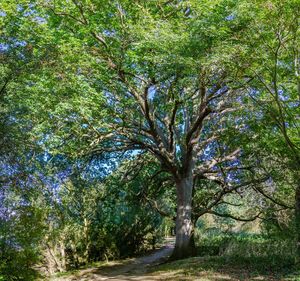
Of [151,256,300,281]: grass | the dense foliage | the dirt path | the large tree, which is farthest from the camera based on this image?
the dirt path

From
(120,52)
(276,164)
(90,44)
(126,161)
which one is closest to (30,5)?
(90,44)

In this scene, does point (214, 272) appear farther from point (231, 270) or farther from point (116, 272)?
point (116, 272)

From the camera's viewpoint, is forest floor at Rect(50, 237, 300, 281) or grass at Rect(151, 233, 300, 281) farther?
grass at Rect(151, 233, 300, 281)

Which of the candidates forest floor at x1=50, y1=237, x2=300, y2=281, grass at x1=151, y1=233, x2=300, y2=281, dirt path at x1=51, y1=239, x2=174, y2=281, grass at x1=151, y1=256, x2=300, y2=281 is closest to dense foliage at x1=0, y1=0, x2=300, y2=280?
grass at x1=151, y1=233, x2=300, y2=281

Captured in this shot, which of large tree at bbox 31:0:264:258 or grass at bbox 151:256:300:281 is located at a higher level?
large tree at bbox 31:0:264:258

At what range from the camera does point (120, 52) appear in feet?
33.5

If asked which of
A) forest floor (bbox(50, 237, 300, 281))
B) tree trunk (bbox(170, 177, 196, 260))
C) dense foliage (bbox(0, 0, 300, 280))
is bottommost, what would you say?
forest floor (bbox(50, 237, 300, 281))

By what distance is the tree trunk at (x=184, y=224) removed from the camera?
1394 cm

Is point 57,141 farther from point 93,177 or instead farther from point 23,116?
point 93,177

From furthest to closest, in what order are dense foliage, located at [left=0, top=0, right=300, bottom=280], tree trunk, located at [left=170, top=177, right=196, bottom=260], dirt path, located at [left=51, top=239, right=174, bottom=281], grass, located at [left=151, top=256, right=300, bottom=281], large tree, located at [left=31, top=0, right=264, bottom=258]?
tree trunk, located at [left=170, top=177, right=196, bottom=260] → dirt path, located at [left=51, top=239, right=174, bottom=281] → large tree, located at [left=31, top=0, right=264, bottom=258] → grass, located at [left=151, top=256, right=300, bottom=281] → dense foliage, located at [left=0, top=0, right=300, bottom=280]

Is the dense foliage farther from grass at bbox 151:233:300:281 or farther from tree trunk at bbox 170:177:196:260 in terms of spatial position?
grass at bbox 151:233:300:281

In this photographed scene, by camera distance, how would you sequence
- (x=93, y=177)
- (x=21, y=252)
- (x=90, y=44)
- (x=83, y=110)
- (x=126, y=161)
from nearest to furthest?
(x=21, y=252), (x=83, y=110), (x=90, y=44), (x=93, y=177), (x=126, y=161)

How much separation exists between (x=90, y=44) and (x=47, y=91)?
6.22 feet

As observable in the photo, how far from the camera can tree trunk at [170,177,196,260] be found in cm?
1394
